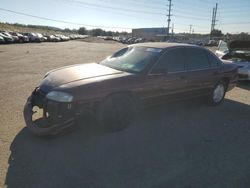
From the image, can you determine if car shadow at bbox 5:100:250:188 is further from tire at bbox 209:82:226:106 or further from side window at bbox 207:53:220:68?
side window at bbox 207:53:220:68

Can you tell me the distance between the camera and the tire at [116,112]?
158 inches

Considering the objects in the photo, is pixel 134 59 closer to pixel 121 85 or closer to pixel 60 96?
pixel 121 85

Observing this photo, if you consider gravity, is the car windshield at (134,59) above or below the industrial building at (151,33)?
above

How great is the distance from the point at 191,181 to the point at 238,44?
13788 mm

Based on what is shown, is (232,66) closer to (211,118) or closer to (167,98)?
(211,118)

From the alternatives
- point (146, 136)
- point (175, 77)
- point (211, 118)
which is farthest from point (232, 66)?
point (146, 136)

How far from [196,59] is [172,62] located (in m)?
0.89

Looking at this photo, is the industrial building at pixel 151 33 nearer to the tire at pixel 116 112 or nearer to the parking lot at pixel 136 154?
the parking lot at pixel 136 154

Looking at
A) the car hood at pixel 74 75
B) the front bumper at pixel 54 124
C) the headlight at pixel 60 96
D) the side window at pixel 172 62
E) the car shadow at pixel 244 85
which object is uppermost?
the side window at pixel 172 62

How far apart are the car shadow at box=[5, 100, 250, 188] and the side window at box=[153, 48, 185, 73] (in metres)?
1.08

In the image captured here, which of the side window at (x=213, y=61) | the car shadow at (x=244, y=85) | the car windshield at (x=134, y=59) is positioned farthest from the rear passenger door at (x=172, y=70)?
the car shadow at (x=244, y=85)

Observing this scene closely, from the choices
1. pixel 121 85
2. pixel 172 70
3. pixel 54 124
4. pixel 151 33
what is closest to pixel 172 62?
pixel 172 70

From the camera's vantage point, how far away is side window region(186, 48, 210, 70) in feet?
17.5

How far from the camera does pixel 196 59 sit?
5.53 m
